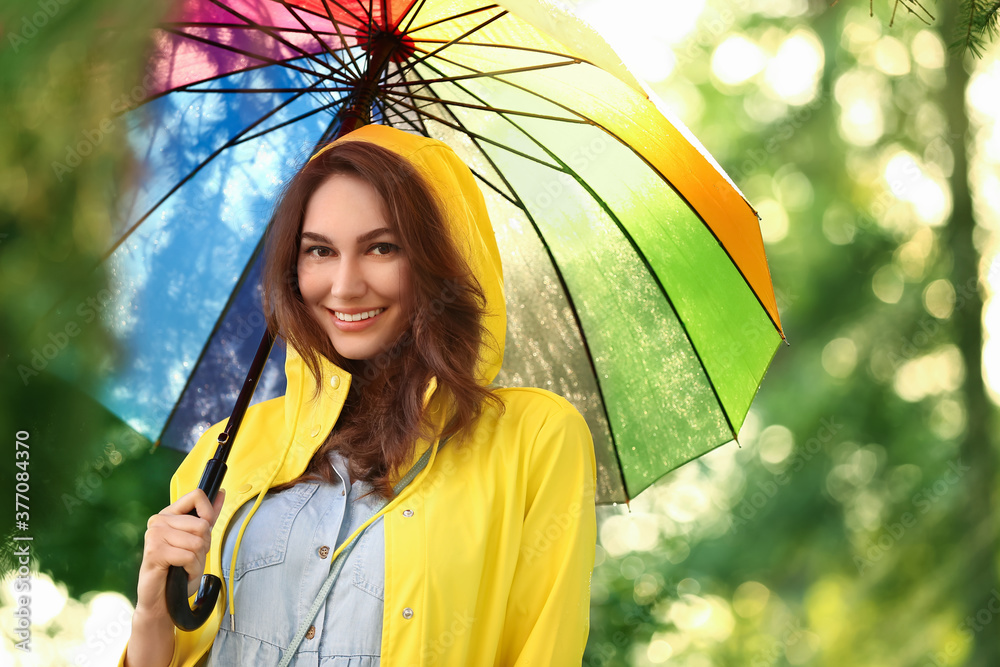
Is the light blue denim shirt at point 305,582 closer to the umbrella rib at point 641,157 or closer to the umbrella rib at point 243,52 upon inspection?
the umbrella rib at point 641,157

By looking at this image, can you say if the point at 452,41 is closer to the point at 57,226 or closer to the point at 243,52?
the point at 243,52

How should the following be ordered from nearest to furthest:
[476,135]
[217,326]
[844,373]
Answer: [476,135], [217,326], [844,373]

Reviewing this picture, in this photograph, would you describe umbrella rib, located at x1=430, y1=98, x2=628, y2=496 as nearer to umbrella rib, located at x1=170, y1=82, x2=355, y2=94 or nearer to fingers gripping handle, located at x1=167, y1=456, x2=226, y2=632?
umbrella rib, located at x1=170, y1=82, x2=355, y2=94

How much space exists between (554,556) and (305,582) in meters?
0.57

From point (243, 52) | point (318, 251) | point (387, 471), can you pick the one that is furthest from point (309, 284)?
point (243, 52)

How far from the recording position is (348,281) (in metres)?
2.15

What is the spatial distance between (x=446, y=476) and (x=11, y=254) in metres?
1.44

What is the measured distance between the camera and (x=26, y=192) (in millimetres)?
2414

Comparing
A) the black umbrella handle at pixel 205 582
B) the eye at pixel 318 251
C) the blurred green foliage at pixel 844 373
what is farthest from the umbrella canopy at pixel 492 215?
the blurred green foliage at pixel 844 373

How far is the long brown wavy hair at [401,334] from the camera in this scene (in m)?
2.16

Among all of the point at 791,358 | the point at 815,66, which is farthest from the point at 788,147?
the point at 791,358

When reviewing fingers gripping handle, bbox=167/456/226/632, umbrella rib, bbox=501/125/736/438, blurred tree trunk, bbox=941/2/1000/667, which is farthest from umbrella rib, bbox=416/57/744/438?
blurred tree trunk, bbox=941/2/1000/667

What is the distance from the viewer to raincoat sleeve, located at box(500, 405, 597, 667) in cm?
192

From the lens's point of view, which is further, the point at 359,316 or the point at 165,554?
the point at 359,316
